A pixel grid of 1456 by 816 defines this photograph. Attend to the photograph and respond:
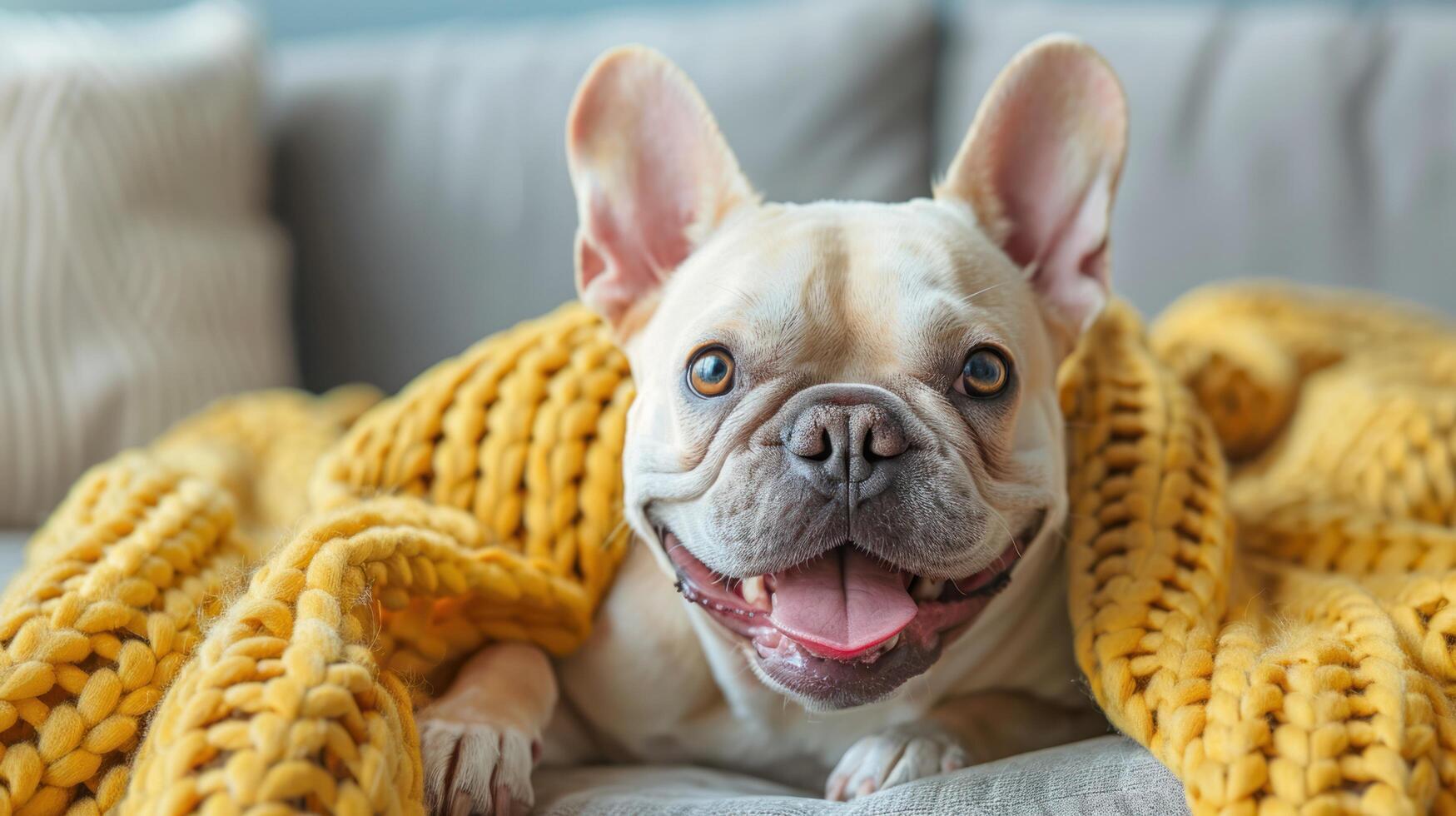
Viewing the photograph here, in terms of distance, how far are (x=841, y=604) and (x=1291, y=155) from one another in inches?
51.1

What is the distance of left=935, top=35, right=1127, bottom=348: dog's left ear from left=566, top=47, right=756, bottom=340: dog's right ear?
0.71ft

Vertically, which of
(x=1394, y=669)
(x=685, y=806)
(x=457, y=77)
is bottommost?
(x=685, y=806)

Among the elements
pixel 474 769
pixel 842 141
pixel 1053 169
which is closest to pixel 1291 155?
pixel 842 141

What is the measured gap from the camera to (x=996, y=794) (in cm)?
72

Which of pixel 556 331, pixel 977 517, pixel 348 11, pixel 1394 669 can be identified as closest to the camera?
pixel 1394 669

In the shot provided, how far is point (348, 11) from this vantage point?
7.41ft

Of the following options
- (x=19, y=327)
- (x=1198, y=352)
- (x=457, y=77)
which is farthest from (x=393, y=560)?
(x=457, y=77)

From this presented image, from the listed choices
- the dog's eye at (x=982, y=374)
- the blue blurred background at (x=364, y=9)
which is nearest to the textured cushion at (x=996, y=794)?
the dog's eye at (x=982, y=374)

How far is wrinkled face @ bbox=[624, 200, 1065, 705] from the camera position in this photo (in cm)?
76

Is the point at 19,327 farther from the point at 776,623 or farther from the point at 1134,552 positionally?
the point at 1134,552

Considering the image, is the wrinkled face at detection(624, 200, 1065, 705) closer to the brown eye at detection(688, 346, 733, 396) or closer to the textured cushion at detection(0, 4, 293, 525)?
the brown eye at detection(688, 346, 733, 396)

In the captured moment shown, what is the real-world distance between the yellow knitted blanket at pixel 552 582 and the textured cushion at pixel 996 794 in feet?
0.13

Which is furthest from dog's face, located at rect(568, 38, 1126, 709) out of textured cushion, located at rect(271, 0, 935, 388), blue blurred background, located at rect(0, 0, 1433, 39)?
blue blurred background, located at rect(0, 0, 1433, 39)

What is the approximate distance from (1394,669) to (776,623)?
0.39 m
